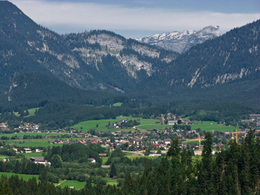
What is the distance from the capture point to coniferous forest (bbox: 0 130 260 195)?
365 ft

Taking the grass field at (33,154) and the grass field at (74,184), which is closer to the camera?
the grass field at (74,184)

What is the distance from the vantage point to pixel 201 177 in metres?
113

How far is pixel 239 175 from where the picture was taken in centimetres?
11288

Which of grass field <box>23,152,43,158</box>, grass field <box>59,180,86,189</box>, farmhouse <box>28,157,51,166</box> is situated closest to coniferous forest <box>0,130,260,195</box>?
grass field <box>59,180,86,189</box>

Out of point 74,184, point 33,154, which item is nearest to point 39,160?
point 33,154

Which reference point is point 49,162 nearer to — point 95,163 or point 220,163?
point 95,163

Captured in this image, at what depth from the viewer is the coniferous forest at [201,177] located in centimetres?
11125

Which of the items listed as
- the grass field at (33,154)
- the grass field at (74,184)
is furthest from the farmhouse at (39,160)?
the grass field at (74,184)

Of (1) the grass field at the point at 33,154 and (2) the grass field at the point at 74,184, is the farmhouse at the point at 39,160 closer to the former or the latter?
(1) the grass field at the point at 33,154

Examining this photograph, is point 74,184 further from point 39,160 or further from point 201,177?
point 201,177

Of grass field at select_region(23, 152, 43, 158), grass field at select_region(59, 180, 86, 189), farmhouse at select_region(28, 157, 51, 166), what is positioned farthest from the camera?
grass field at select_region(23, 152, 43, 158)

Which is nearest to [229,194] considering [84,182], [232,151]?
[232,151]

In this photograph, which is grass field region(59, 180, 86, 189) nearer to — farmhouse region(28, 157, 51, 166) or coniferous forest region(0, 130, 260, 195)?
coniferous forest region(0, 130, 260, 195)

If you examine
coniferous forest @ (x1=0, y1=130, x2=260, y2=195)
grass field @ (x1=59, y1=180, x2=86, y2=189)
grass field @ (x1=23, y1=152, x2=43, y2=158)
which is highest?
coniferous forest @ (x1=0, y1=130, x2=260, y2=195)
